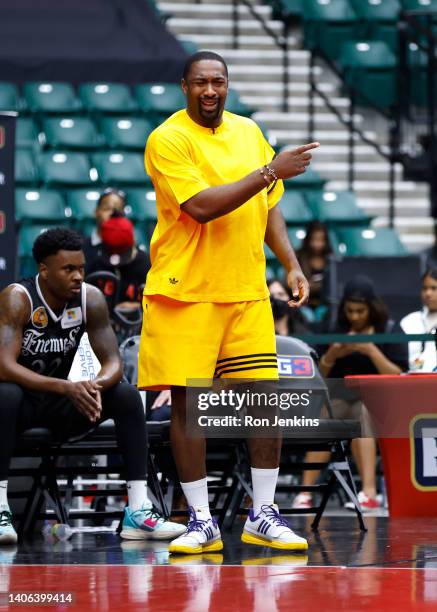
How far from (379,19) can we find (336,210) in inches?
130

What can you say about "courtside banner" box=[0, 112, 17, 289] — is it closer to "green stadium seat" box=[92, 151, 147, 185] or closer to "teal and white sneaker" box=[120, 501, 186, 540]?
"teal and white sneaker" box=[120, 501, 186, 540]

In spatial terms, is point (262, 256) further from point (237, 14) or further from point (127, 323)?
point (237, 14)

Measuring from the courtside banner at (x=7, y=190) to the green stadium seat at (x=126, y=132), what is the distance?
626 centimetres

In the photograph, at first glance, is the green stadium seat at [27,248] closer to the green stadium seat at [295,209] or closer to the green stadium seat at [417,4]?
the green stadium seat at [295,209]

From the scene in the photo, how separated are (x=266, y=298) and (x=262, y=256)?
17 cm

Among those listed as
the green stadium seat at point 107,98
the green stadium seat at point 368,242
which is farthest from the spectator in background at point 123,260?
the green stadium seat at point 107,98

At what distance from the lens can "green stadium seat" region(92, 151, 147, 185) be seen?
13453 millimetres

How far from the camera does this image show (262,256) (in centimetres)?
580

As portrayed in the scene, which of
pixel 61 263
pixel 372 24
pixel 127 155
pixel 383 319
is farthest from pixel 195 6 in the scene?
pixel 61 263

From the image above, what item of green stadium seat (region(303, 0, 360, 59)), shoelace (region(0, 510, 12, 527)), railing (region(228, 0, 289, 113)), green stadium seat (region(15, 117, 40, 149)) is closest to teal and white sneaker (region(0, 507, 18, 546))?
shoelace (region(0, 510, 12, 527))

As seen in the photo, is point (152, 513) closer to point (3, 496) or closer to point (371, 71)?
point (3, 496)

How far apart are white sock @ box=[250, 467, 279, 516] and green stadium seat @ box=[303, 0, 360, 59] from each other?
1069cm

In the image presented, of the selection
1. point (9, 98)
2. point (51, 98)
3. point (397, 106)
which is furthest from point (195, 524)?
point (51, 98)

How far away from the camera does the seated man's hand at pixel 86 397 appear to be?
6.21 meters
